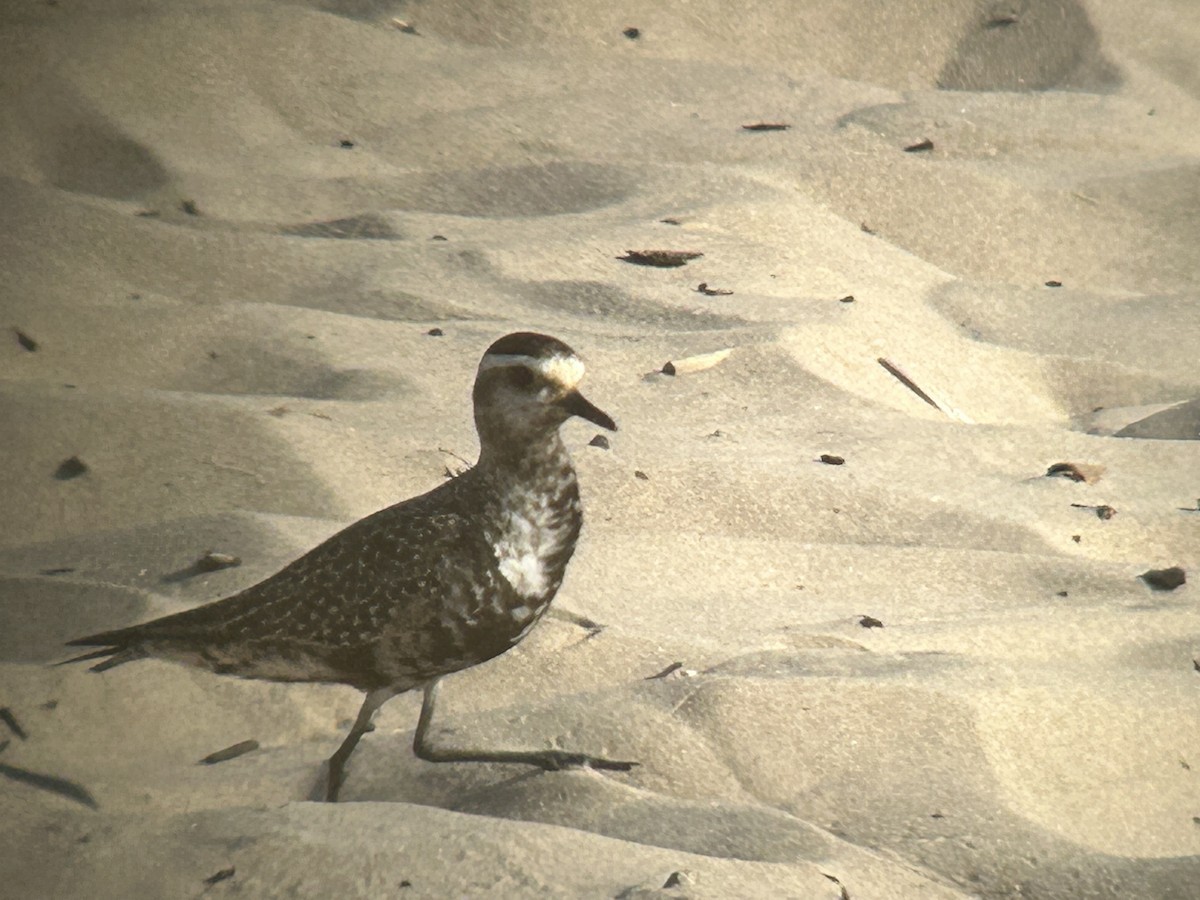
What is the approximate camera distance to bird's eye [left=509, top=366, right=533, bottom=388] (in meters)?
2.88

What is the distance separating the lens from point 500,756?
9.86 ft

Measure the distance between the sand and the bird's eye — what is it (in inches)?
30.9

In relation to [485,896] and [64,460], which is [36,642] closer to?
[64,460]

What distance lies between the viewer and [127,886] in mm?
2387

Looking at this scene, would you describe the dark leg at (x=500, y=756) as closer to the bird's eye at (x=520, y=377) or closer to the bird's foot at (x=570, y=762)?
the bird's foot at (x=570, y=762)

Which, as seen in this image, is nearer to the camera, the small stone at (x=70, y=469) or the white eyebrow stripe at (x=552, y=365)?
the white eyebrow stripe at (x=552, y=365)

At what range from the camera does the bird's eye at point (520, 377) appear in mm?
2881

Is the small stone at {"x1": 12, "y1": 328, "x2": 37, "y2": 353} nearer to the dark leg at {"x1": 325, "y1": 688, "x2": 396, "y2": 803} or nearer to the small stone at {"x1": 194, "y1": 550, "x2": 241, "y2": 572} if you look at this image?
the small stone at {"x1": 194, "y1": 550, "x2": 241, "y2": 572}

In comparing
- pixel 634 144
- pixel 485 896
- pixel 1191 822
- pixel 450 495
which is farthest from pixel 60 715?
pixel 634 144

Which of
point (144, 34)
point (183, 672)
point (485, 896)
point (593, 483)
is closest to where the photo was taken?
point (485, 896)

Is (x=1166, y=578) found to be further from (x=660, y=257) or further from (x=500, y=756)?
(x=660, y=257)

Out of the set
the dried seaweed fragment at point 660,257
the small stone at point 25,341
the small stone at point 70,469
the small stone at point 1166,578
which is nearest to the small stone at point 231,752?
the small stone at point 70,469

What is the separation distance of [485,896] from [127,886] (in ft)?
2.01

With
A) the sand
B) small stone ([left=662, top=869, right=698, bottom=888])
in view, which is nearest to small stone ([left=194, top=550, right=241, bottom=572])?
the sand
